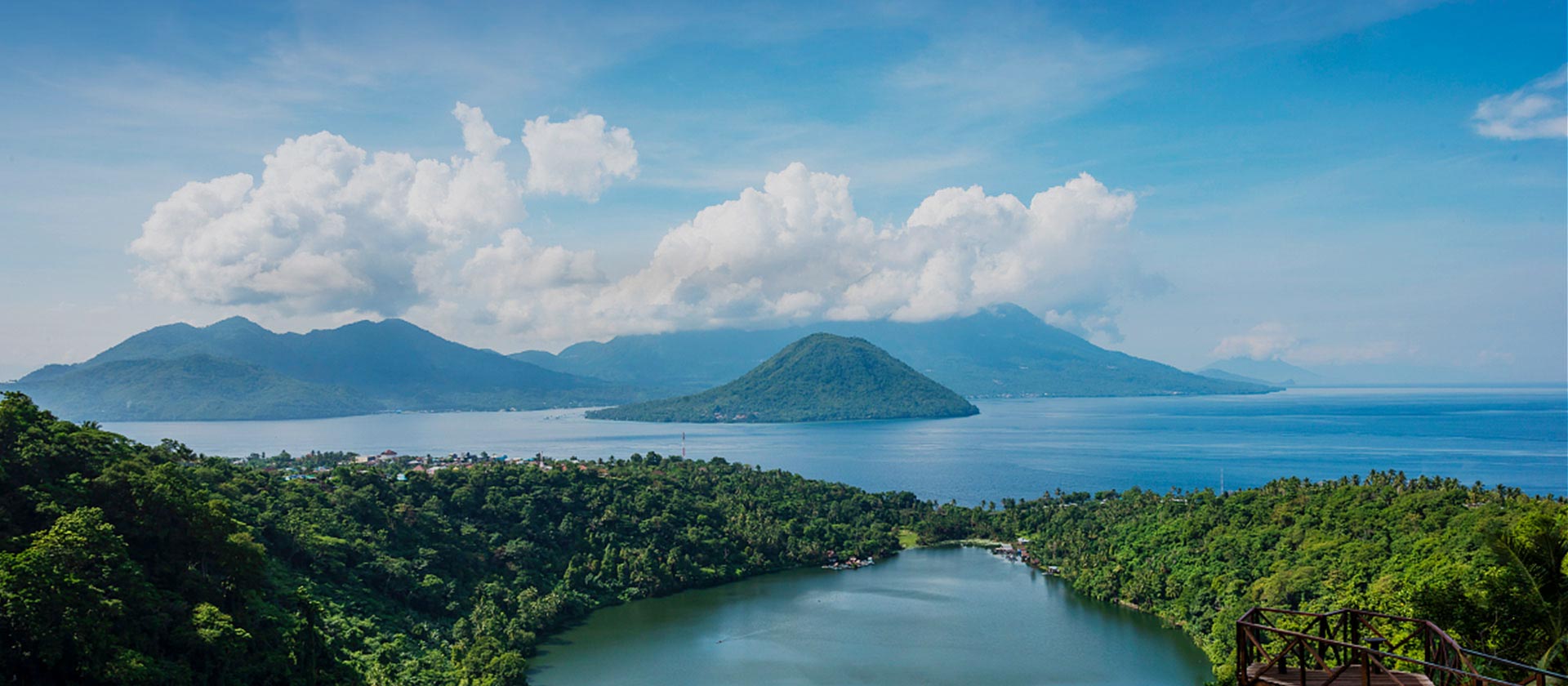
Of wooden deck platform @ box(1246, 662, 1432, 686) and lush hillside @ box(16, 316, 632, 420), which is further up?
lush hillside @ box(16, 316, 632, 420)

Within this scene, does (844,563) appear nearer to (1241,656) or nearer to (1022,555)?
(1022,555)

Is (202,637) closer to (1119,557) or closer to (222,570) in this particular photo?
(222,570)

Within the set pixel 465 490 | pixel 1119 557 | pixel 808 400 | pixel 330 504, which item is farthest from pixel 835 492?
pixel 808 400

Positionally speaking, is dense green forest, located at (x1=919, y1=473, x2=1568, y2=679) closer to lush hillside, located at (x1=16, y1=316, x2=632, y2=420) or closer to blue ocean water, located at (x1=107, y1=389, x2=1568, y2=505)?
blue ocean water, located at (x1=107, y1=389, x2=1568, y2=505)

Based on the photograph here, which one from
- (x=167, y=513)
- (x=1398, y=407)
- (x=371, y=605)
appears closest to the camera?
(x=167, y=513)

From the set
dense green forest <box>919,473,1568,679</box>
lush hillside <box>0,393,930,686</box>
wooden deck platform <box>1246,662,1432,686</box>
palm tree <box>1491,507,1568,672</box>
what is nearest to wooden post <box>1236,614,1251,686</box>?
wooden deck platform <box>1246,662,1432,686</box>

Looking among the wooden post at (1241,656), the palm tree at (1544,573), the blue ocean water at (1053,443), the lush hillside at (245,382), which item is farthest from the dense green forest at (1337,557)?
the lush hillside at (245,382)
